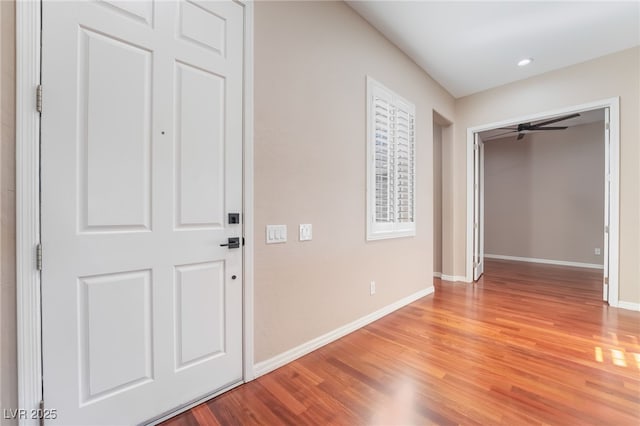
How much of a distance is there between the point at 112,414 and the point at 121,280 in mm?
637

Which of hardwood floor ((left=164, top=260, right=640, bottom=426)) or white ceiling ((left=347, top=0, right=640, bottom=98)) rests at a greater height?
white ceiling ((left=347, top=0, right=640, bottom=98))

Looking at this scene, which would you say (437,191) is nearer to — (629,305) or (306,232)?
(629,305)

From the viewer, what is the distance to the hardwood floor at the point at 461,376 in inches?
56.9

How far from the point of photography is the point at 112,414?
1.28 m

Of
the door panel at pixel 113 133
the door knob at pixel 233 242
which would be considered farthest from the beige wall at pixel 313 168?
the door panel at pixel 113 133

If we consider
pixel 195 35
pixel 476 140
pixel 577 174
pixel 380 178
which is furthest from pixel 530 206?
pixel 195 35

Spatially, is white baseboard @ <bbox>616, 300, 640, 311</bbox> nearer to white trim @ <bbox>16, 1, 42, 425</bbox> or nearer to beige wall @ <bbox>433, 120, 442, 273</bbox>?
beige wall @ <bbox>433, 120, 442, 273</bbox>

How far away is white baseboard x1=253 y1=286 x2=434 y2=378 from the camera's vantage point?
185 cm

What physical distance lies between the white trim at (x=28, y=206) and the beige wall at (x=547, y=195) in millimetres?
7773

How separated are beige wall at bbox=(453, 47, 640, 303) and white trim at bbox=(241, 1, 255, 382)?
12.7 feet

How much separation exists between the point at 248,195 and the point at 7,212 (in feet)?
3.44

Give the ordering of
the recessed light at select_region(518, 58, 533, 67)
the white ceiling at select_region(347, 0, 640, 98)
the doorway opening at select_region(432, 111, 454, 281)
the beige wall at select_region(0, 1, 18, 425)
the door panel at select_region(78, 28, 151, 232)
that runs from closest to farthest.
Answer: the beige wall at select_region(0, 1, 18, 425)
the door panel at select_region(78, 28, 151, 232)
the white ceiling at select_region(347, 0, 640, 98)
the recessed light at select_region(518, 58, 533, 67)
the doorway opening at select_region(432, 111, 454, 281)

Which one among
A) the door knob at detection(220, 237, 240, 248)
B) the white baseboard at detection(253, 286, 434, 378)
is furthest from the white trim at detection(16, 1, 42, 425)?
the white baseboard at detection(253, 286, 434, 378)

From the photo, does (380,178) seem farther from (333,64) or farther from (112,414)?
(112,414)
